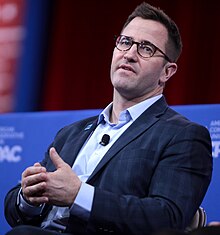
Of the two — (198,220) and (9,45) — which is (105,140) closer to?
(198,220)

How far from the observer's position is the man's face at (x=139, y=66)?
7.04 feet

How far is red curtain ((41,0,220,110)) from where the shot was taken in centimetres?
367

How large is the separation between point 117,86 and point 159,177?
0.45 meters

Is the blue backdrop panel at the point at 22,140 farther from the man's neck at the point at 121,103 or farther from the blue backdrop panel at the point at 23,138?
the man's neck at the point at 121,103

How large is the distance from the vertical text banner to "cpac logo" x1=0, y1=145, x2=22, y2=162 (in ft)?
3.91

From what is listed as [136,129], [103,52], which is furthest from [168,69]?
[103,52]

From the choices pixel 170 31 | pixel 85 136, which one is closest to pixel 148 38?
pixel 170 31

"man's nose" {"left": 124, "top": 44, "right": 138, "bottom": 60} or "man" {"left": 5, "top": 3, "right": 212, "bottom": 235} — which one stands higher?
"man's nose" {"left": 124, "top": 44, "right": 138, "bottom": 60}

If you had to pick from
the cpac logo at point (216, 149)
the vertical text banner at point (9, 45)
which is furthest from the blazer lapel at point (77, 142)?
the vertical text banner at point (9, 45)

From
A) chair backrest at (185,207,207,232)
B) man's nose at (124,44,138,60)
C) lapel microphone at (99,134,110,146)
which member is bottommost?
chair backrest at (185,207,207,232)

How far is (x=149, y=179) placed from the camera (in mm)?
1882

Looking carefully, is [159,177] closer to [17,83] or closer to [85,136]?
[85,136]

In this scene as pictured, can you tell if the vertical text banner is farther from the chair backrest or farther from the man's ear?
the chair backrest

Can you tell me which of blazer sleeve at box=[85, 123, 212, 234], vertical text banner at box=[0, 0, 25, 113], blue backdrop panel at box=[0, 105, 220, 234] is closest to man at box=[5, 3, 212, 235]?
blazer sleeve at box=[85, 123, 212, 234]
